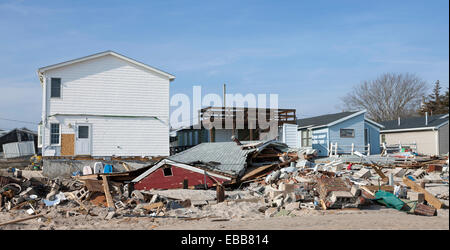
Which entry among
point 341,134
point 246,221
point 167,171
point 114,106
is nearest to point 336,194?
point 246,221

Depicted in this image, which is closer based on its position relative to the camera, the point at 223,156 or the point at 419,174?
the point at 419,174

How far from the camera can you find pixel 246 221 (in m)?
11.1

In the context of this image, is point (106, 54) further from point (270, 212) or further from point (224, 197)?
point (270, 212)

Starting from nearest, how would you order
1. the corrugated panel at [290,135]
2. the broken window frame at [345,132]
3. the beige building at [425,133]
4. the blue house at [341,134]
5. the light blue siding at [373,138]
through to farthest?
the blue house at [341,134] < the broken window frame at [345,132] < the corrugated panel at [290,135] < the light blue siding at [373,138] < the beige building at [425,133]

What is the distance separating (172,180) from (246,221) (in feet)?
21.4

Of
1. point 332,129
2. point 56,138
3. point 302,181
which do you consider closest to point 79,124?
point 56,138

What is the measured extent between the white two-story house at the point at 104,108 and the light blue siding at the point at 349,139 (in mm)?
12544

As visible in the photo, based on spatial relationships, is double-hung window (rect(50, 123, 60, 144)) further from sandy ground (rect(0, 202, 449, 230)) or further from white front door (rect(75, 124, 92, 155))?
sandy ground (rect(0, 202, 449, 230))

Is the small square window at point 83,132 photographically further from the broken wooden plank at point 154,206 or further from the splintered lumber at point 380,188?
the splintered lumber at point 380,188

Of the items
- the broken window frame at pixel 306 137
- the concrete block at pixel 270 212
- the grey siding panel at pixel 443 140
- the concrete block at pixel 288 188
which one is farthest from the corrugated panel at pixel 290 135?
the concrete block at pixel 270 212

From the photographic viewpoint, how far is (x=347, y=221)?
34.0 feet

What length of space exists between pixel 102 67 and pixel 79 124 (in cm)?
367

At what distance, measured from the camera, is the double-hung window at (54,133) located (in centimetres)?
2278
